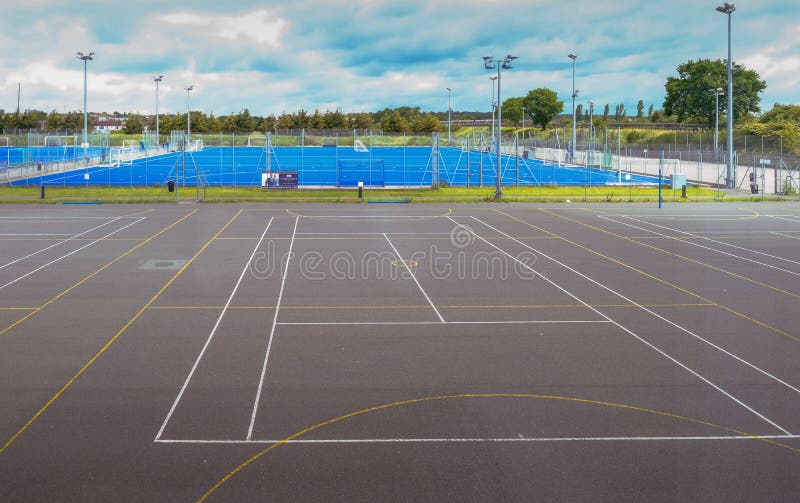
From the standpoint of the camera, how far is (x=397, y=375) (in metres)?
11.9

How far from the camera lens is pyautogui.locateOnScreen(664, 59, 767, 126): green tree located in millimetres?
113688

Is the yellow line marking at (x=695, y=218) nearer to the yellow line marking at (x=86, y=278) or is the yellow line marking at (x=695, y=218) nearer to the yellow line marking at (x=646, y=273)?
the yellow line marking at (x=646, y=273)

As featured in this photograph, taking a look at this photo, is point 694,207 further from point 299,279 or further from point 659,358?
point 659,358

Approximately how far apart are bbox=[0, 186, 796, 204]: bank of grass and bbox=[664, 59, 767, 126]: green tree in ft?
208

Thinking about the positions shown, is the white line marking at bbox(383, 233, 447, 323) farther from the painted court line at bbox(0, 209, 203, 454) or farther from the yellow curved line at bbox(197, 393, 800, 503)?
the painted court line at bbox(0, 209, 203, 454)

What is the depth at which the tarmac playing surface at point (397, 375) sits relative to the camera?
8289mm

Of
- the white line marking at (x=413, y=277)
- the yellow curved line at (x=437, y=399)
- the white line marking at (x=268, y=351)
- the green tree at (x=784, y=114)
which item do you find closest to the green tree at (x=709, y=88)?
the green tree at (x=784, y=114)

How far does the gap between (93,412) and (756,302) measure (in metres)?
14.8

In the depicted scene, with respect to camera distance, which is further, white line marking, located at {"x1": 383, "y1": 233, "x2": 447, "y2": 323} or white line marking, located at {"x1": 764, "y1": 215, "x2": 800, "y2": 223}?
white line marking, located at {"x1": 764, "y1": 215, "x2": 800, "y2": 223}

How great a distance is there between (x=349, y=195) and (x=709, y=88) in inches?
3169

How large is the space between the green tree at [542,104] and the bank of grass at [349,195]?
114m

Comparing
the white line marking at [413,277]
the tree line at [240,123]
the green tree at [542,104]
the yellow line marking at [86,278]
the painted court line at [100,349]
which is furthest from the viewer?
the green tree at [542,104]

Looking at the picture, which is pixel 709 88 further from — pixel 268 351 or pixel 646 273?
pixel 268 351

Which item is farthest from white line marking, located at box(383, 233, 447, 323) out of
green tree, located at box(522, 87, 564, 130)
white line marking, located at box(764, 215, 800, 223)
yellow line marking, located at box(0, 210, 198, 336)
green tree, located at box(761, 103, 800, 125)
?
green tree, located at box(522, 87, 564, 130)
